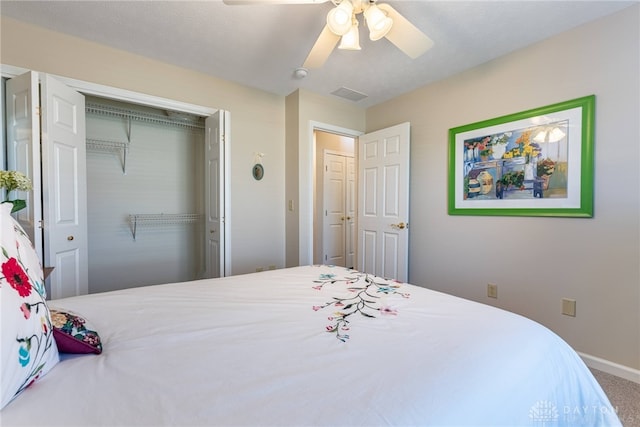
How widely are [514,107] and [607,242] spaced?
3.98ft

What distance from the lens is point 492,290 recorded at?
8.16 feet

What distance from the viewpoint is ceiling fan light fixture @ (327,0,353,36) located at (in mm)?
1494

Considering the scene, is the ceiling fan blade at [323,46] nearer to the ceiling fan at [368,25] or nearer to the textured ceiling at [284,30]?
the ceiling fan at [368,25]

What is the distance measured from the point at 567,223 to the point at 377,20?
1.96m

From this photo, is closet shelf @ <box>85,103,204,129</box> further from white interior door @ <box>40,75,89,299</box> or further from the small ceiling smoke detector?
the small ceiling smoke detector

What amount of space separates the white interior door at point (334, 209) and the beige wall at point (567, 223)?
2114 millimetres

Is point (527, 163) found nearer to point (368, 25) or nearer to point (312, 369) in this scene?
point (368, 25)

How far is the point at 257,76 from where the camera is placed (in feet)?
9.23

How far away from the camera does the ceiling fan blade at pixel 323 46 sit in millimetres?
1693

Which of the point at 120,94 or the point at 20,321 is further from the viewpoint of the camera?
the point at 120,94

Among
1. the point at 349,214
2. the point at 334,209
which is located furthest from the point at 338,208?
the point at 349,214

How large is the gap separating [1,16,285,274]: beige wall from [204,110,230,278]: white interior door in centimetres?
21

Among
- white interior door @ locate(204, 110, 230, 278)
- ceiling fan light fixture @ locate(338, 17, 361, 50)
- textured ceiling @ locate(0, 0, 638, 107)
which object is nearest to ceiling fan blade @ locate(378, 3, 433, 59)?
ceiling fan light fixture @ locate(338, 17, 361, 50)

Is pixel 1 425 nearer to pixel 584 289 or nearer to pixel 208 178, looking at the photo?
pixel 208 178
